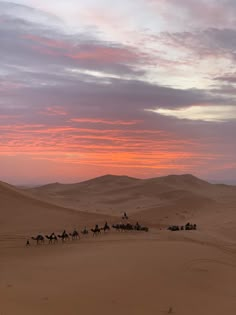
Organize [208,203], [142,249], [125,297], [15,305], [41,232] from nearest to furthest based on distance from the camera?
[15,305] → [125,297] → [142,249] → [41,232] → [208,203]

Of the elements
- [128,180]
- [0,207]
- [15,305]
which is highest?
[128,180]

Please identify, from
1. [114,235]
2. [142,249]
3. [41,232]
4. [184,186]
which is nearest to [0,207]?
[41,232]

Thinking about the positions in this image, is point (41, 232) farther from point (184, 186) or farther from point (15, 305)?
point (184, 186)

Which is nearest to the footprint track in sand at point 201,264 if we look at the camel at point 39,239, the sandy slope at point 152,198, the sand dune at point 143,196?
the camel at point 39,239

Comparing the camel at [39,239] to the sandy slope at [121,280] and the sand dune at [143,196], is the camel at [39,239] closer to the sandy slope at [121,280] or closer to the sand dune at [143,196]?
the sandy slope at [121,280]

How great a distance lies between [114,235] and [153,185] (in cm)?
3002

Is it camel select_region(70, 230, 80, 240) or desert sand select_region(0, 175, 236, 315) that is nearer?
desert sand select_region(0, 175, 236, 315)

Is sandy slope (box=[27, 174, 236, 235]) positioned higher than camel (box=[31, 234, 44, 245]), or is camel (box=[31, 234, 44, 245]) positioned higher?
→ sandy slope (box=[27, 174, 236, 235])

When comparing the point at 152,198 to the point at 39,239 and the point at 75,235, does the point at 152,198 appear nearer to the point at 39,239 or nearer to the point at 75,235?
the point at 75,235

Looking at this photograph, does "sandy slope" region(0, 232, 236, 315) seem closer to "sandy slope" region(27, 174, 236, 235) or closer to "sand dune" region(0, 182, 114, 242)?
"sand dune" region(0, 182, 114, 242)

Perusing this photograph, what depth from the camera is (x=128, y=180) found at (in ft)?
169

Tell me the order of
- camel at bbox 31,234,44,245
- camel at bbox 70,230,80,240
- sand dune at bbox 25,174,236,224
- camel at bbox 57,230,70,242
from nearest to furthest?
1. camel at bbox 31,234,44,245
2. camel at bbox 57,230,70,242
3. camel at bbox 70,230,80,240
4. sand dune at bbox 25,174,236,224

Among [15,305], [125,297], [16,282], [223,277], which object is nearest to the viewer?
[15,305]

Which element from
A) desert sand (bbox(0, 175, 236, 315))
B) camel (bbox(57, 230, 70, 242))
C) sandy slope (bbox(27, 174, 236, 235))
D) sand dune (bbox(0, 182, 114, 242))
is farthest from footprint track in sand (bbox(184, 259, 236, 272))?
sandy slope (bbox(27, 174, 236, 235))
